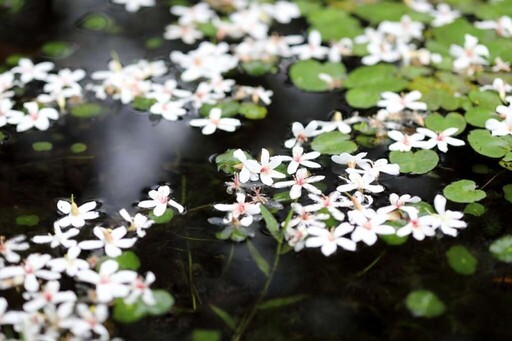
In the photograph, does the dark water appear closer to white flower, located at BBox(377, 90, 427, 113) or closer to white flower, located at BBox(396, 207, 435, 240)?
white flower, located at BBox(396, 207, 435, 240)

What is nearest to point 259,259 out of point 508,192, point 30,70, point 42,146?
point 508,192

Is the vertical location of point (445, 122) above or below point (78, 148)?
above

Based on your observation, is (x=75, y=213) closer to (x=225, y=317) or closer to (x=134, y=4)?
(x=225, y=317)

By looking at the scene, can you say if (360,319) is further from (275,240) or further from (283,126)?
(283,126)

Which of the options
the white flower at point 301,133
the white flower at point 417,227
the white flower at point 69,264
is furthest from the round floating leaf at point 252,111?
the white flower at point 69,264

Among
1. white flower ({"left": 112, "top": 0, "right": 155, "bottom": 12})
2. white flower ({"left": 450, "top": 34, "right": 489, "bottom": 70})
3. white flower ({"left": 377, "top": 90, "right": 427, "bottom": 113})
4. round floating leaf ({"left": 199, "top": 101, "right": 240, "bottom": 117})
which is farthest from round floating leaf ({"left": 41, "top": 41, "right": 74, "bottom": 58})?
white flower ({"left": 450, "top": 34, "right": 489, "bottom": 70})

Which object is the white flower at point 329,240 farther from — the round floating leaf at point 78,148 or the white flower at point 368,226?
the round floating leaf at point 78,148
